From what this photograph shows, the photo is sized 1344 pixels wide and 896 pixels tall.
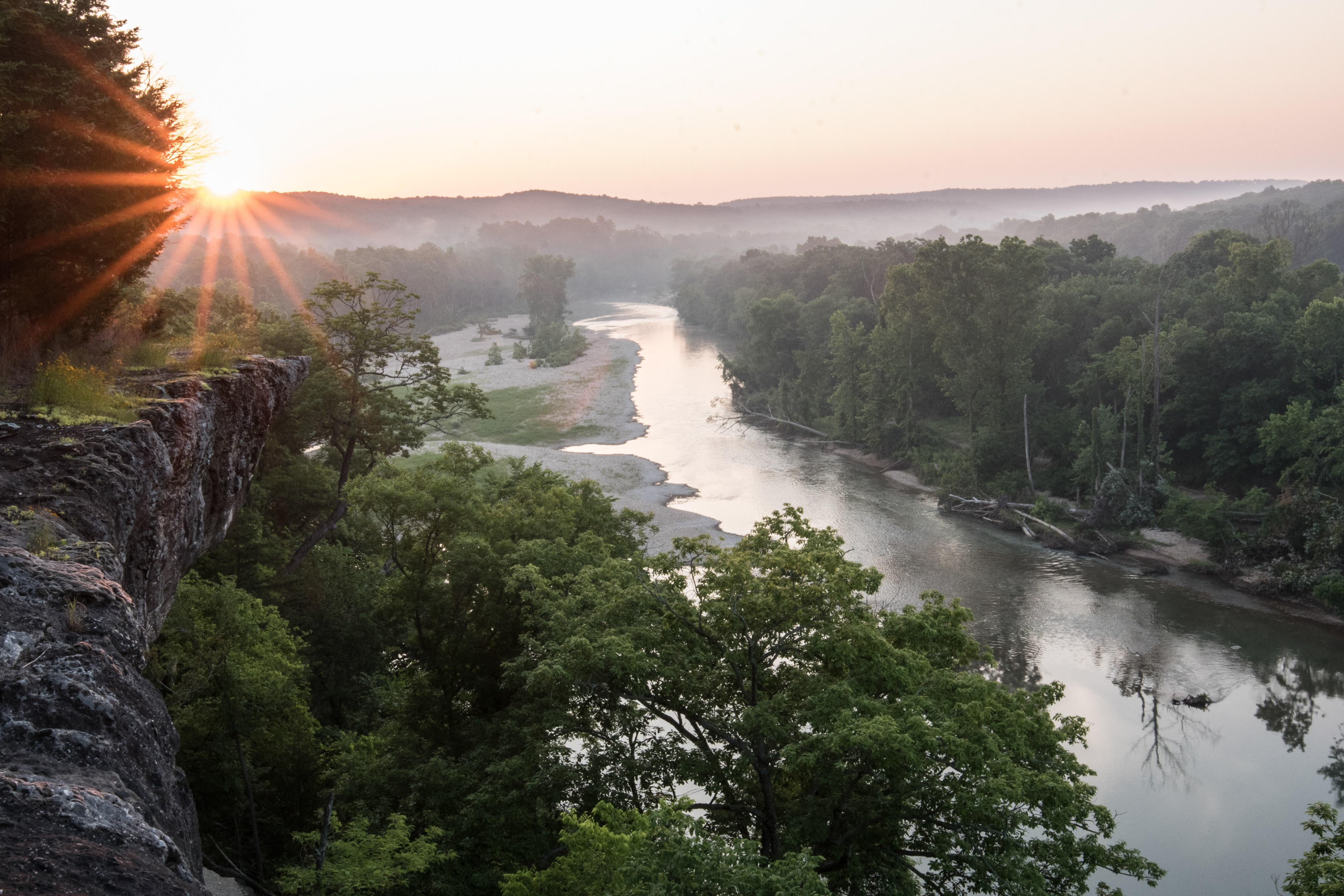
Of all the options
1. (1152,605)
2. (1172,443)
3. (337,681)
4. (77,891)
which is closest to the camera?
(77,891)

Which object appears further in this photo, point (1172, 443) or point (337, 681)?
point (1172, 443)

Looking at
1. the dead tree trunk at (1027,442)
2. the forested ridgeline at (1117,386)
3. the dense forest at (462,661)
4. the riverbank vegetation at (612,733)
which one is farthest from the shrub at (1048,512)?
the riverbank vegetation at (612,733)

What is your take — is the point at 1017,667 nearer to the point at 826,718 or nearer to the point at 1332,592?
the point at 1332,592

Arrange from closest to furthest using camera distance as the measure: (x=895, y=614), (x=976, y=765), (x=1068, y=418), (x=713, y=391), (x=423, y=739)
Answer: (x=976, y=765) → (x=895, y=614) → (x=423, y=739) → (x=1068, y=418) → (x=713, y=391)

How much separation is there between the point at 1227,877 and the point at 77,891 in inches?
876

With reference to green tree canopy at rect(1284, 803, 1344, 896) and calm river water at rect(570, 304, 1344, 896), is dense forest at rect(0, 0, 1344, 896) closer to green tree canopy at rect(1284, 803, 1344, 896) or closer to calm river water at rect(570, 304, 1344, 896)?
green tree canopy at rect(1284, 803, 1344, 896)

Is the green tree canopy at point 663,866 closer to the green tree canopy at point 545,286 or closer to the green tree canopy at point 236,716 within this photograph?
the green tree canopy at point 236,716

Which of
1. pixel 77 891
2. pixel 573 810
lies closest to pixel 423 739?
pixel 573 810

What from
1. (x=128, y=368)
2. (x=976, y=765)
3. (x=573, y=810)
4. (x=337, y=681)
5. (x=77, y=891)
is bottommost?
(x=337, y=681)

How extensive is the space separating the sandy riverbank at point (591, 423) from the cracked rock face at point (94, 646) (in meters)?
21.8

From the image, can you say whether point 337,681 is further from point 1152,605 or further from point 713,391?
point 713,391

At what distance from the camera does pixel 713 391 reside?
82312mm

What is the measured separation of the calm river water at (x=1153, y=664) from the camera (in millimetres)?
21047

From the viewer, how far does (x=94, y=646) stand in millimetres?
7062
